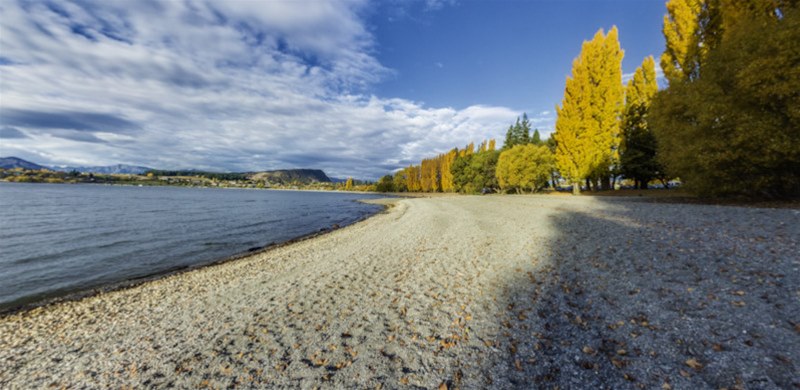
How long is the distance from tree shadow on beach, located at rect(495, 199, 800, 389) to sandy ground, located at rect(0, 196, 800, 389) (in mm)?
30

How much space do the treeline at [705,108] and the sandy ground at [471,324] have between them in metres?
5.68

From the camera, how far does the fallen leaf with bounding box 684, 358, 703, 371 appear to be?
13.3 feet

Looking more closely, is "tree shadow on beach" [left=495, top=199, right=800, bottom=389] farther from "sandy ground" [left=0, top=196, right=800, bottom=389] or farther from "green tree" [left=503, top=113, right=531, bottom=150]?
"green tree" [left=503, top=113, right=531, bottom=150]

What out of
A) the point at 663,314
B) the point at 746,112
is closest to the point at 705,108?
the point at 746,112

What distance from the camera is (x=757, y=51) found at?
1369cm

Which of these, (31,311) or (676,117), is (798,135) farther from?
(31,311)

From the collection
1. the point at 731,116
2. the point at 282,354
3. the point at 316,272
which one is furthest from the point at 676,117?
the point at 282,354

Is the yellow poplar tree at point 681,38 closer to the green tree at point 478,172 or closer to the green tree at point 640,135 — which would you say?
the green tree at point 640,135

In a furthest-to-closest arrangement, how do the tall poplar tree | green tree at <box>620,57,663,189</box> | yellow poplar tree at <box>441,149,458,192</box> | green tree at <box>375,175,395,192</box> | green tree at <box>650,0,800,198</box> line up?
1. green tree at <box>375,175,395,192</box>
2. yellow poplar tree at <box>441,149,458,192</box>
3. green tree at <box>620,57,663,189</box>
4. the tall poplar tree
5. green tree at <box>650,0,800,198</box>

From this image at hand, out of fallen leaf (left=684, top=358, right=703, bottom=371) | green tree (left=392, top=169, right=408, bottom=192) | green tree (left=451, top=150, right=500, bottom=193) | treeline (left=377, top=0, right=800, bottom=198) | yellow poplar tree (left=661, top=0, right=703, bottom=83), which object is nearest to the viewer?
fallen leaf (left=684, top=358, right=703, bottom=371)

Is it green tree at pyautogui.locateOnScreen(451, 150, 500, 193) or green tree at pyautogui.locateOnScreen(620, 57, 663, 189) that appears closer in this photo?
green tree at pyautogui.locateOnScreen(620, 57, 663, 189)

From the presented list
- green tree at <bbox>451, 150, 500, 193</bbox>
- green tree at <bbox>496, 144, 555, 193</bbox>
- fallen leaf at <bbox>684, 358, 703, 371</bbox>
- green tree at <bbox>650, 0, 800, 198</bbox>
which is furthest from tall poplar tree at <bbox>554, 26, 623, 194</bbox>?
fallen leaf at <bbox>684, 358, 703, 371</bbox>

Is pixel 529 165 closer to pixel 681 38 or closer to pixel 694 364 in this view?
pixel 681 38

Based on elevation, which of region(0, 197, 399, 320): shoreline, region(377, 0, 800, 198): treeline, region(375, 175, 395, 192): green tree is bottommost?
region(0, 197, 399, 320): shoreline
